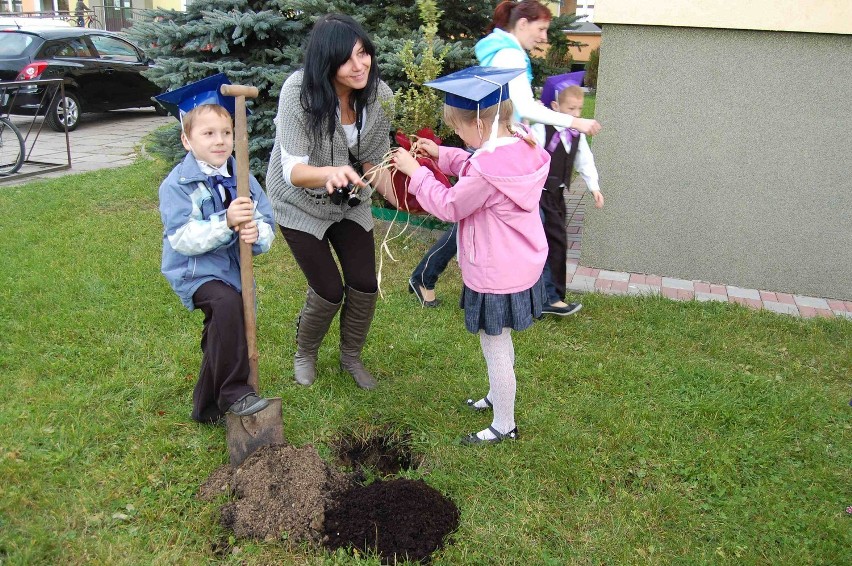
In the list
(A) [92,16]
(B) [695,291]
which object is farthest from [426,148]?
(A) [92,16]

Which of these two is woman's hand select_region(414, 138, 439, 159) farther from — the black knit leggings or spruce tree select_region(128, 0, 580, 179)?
spruce tree select_region(128, 0, 580, 179)

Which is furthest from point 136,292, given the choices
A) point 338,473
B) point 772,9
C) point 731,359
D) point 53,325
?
point 772,9

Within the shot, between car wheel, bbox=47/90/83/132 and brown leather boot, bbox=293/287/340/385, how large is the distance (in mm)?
9333

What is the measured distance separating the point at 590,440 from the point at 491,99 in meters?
1.63

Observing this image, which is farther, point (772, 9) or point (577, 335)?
point (772, 9)

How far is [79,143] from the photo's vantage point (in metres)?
10.9

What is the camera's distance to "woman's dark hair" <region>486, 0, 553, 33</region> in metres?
4.27

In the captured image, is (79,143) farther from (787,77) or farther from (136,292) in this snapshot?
(787,77)

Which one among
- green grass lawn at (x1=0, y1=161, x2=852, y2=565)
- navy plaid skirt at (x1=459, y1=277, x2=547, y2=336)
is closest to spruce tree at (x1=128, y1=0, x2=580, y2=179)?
green grass lawn at (x1=0, y1=161, x2=852, y2=565)

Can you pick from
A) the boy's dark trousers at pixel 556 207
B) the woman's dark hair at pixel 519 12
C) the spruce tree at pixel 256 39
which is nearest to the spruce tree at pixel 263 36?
the spruce tree at pixel 256 39

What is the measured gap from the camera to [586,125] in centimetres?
398

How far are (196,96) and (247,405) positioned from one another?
1.32 metres

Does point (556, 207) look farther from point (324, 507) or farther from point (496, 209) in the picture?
point (324, 507)

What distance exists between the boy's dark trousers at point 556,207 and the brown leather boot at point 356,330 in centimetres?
136
